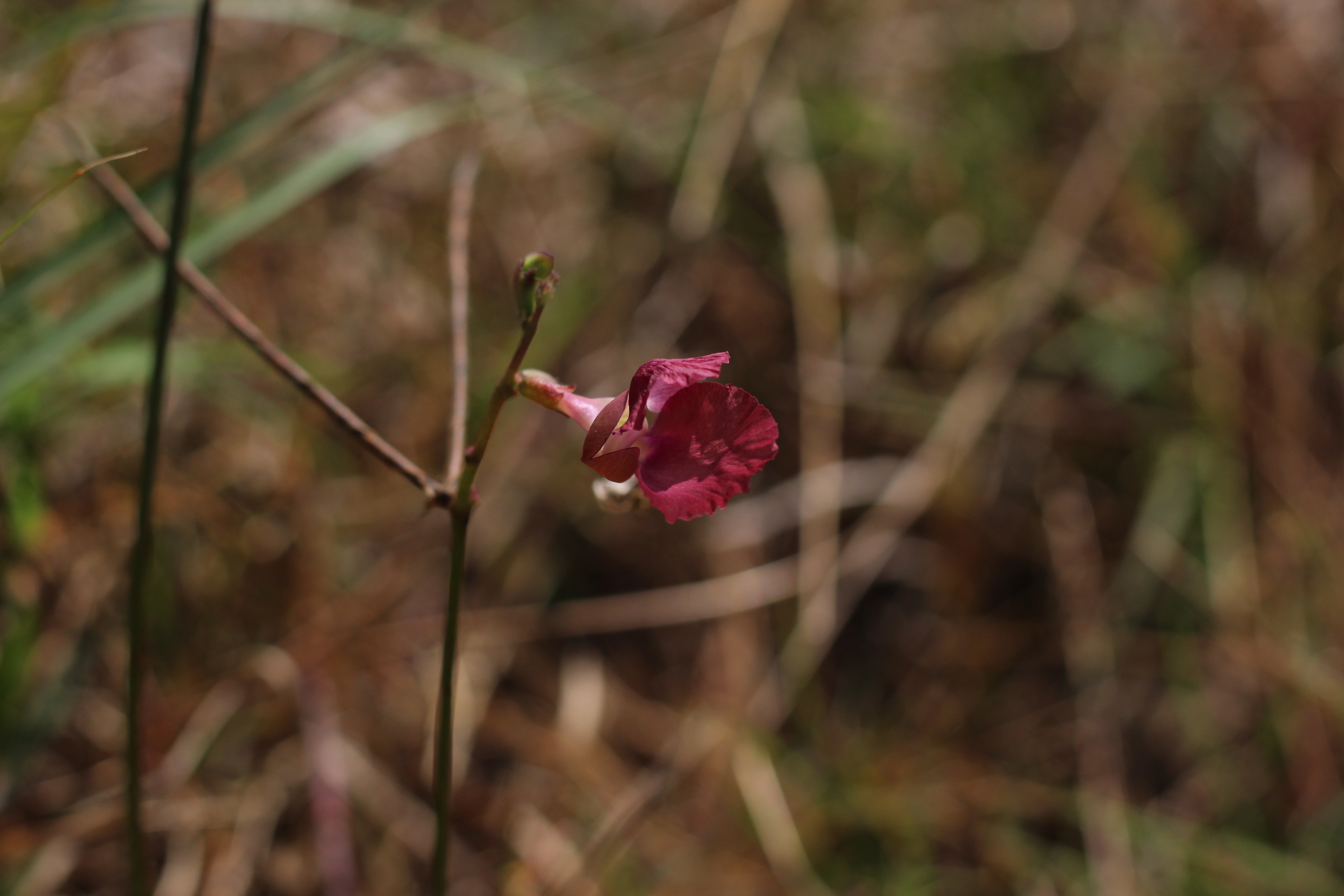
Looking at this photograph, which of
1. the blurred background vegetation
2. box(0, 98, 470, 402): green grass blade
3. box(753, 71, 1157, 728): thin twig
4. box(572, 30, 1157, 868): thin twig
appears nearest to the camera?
box(0, 98, 470, 402): green grass blade

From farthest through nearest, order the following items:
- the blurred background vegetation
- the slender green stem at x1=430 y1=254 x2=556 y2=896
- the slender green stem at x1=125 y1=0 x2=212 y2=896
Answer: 1. the blurred background vegetation
2. the slender green stem at x1=125 y1=0 x2=212 y2=896
3. the slender green stem at x1=430 y1=254 x2=556 y2=896

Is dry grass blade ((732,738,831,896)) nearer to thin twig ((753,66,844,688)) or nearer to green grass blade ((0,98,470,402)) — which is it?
thin twig ((753,66,844,688))

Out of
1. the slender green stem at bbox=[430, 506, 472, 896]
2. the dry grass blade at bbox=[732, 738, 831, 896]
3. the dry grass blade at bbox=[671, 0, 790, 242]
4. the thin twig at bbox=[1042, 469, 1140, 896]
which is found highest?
the slender green stem at bbox=[430, 506, 472, 896]

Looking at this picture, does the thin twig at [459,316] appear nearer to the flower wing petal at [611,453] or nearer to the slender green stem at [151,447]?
the flower wing petal at [611,453]

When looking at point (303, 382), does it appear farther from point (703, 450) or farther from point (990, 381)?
point (990, 381)

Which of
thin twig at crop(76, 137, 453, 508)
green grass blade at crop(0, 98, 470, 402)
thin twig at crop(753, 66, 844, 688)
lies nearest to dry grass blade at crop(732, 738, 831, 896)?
thin twig at crop(753, 66, 844, 688)

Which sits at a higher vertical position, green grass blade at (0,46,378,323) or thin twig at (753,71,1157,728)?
green grass blade at (0,46,378,323)
